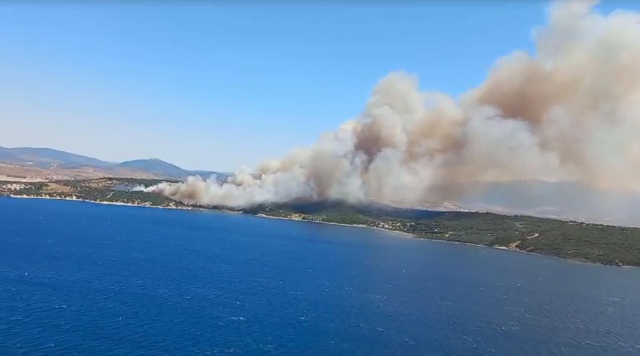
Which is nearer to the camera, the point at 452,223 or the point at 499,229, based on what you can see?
the point at 499,229

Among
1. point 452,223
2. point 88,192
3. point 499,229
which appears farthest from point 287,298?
point 88,192

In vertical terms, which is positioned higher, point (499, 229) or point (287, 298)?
point (499, 229)

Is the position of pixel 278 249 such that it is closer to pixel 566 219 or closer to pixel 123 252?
pixel 123 252

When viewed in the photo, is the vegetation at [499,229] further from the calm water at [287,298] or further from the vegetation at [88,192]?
the vegetation at [88,192]

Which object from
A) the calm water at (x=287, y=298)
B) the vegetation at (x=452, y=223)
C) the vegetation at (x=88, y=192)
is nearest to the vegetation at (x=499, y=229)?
the vegetation at (x=452, y=223)

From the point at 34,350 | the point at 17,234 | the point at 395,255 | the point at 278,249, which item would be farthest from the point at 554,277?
the point at 17,234

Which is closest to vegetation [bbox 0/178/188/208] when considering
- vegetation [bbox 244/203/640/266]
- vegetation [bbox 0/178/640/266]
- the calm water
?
vegetation [bbox 0/178/640/266]

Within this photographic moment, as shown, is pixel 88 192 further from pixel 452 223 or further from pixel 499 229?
pixel 499 229
